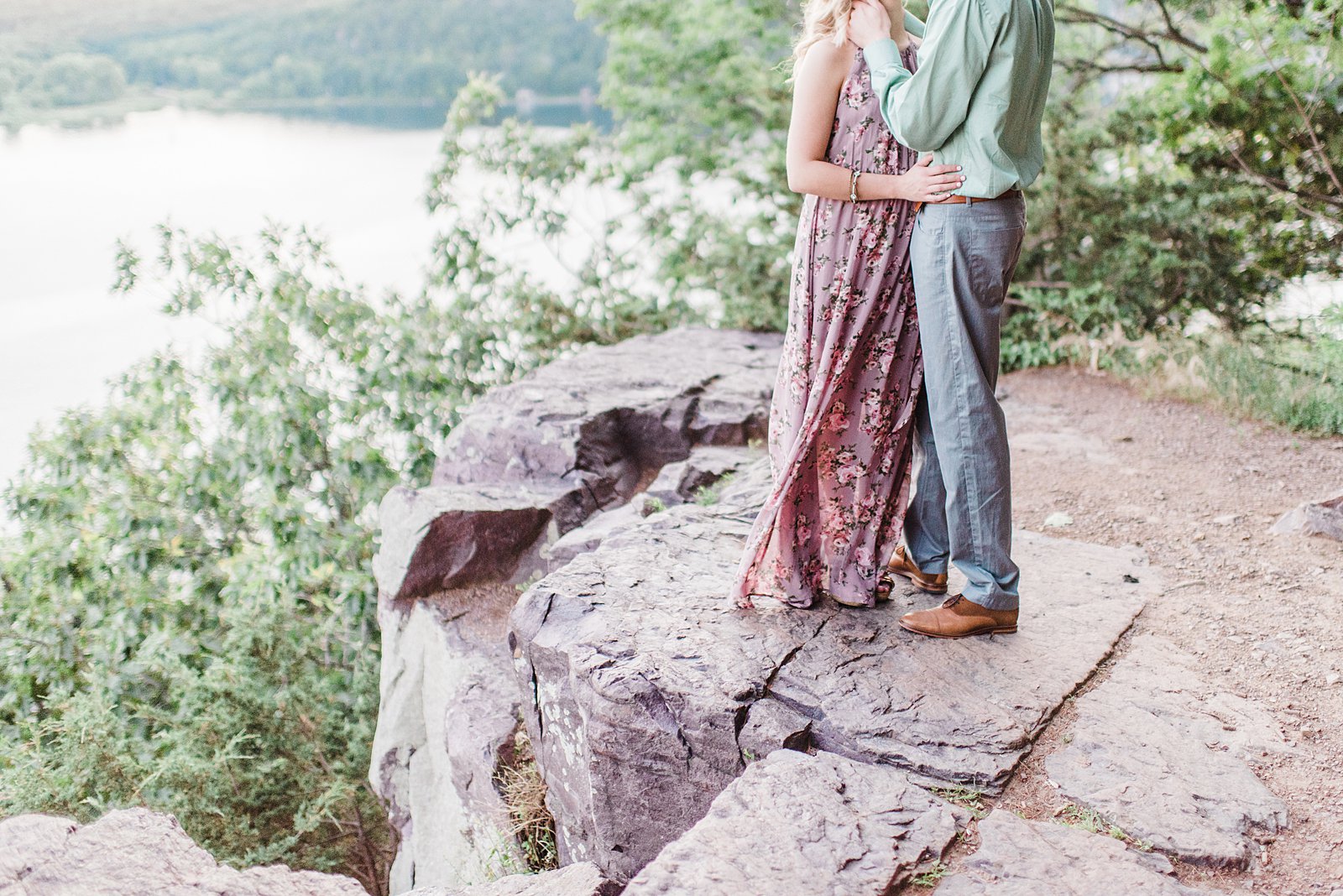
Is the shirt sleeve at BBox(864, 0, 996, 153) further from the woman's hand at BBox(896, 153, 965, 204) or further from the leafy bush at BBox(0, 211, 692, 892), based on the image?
the leafy bush at BBox(0, 211, 692, 892)

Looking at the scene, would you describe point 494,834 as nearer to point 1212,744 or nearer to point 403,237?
point 1212,744

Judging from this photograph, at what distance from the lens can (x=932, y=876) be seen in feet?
6.76

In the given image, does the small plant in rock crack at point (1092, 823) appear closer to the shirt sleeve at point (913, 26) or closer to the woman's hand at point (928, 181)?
the woman's hand at point (928, 181)

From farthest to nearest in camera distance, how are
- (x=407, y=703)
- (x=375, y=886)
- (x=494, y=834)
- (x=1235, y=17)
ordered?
(x=1235, y=17), (x=375, y=886), (x=407, y=703), (x=494, y=834)

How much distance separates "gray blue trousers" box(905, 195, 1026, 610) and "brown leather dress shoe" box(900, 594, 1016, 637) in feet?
0.09

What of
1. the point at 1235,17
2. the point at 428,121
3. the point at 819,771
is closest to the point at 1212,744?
the point at 819,771

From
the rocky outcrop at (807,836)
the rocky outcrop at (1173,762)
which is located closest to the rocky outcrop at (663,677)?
the rocky outcrop at (807,836)

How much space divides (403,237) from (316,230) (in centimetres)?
190

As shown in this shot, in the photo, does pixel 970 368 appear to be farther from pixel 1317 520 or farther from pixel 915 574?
pixel 1317 520

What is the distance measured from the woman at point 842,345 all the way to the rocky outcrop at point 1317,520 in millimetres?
1830

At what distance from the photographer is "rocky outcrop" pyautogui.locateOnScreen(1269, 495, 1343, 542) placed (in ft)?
12.1

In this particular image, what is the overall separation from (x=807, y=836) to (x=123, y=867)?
5.35ft

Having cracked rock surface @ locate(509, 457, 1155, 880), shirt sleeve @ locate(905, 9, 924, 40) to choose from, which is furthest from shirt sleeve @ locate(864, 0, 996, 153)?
cracked rock surface @ locate(509, 457, 1155, 880)

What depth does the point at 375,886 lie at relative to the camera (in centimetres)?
494
